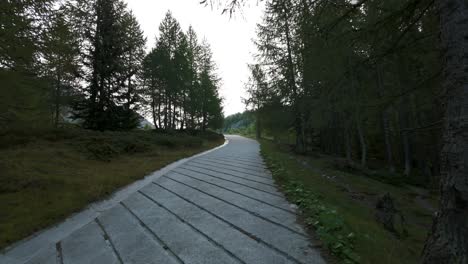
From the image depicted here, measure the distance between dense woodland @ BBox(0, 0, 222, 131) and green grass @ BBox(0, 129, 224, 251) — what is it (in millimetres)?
973

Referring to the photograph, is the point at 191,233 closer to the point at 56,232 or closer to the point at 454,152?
the point at 56,232

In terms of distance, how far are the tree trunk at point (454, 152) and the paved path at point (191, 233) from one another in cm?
99

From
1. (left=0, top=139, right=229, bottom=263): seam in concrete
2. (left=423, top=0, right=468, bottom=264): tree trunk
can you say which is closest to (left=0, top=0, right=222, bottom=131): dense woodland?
(left=0, top=139, right=229, bottom=263): seam in concrete

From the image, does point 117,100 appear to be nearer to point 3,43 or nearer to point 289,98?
point 3,43

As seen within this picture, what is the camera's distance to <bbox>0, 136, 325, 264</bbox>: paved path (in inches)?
80.7

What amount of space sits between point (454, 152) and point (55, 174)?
7.30 metres

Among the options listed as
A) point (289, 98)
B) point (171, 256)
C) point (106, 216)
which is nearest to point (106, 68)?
point (289, 98)

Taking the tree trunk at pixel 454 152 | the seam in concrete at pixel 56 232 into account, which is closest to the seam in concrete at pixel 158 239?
the seam in concrete at pixel 56 232

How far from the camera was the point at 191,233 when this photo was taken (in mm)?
2508

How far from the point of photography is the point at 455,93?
5.58 feet

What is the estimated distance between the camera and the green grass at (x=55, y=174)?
3.14 metres

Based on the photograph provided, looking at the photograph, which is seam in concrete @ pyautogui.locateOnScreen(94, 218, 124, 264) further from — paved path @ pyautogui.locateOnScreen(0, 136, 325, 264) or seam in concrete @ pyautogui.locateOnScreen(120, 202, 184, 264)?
seam in concrete @ pyautogui.locateOnScreen(120, 202, 184, 264)

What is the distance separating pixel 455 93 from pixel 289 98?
11754 mm

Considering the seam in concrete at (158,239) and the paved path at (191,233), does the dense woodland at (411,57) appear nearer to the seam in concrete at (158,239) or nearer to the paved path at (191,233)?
the paved path at (191,233)
